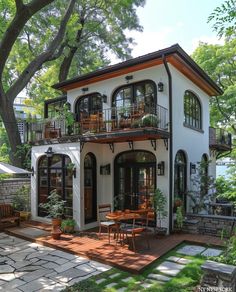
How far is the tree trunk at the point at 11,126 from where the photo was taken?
1476cm

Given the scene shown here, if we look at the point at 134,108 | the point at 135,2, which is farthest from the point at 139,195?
the point at 135,2

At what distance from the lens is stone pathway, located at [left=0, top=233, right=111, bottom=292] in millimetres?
5348

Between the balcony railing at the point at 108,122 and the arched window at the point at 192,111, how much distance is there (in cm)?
196

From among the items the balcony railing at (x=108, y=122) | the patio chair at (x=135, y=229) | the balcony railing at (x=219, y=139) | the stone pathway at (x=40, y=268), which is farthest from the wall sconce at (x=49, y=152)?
the balcony railing at (x=219, y=139)

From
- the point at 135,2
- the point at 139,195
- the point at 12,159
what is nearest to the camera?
the point at 139,195

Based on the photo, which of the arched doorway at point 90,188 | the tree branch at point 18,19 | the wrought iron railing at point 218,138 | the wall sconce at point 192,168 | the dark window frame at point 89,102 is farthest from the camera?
the wrought iron railing at point 218,138

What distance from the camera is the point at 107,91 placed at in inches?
418

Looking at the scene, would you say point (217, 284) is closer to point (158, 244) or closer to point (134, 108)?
point (158, 244)

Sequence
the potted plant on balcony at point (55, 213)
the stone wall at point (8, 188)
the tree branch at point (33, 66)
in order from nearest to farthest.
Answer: the potted plant on balcony at point (55, 213) < the stone wall at point (8, 188) < the tree branch at point (33, 66)

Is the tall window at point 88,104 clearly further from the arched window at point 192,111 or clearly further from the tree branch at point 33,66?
the tree branch at point 33,66

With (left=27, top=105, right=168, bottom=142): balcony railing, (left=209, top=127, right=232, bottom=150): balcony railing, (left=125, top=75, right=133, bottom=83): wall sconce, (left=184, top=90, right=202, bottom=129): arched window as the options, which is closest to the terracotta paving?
(left=27, top=105, right=168, bottom=142): balcony railing

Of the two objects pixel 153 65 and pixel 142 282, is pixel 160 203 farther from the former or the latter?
A: pixel 153 65

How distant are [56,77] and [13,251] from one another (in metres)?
15.7

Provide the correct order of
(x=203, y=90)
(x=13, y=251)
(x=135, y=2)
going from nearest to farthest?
(x=13, y=251)
(x=203, y=90)
(x=135, y=2)
